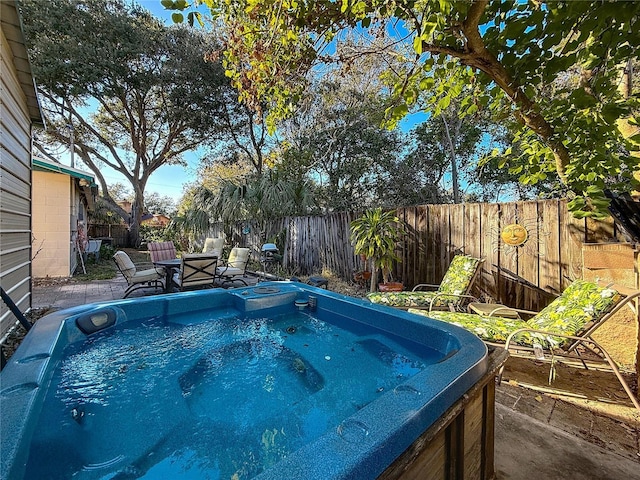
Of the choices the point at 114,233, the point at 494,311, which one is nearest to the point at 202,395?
the point at 494,311

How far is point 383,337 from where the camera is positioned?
3117 millimetres

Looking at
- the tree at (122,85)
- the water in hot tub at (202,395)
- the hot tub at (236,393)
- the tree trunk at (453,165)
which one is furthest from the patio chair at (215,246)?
the tree trunk at (453,165)

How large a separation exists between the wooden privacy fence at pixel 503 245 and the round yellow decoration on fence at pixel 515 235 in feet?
0.16

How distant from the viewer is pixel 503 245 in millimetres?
4344

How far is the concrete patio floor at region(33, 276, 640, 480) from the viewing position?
1689 mm

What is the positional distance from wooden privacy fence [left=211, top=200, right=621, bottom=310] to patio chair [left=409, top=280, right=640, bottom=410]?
3.78 feet

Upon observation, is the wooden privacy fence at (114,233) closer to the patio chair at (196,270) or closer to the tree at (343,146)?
the tree at (343,146)

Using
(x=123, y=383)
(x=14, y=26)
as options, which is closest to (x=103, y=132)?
(x=14, y=26)

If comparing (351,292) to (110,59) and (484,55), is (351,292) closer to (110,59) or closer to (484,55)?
(484,55)

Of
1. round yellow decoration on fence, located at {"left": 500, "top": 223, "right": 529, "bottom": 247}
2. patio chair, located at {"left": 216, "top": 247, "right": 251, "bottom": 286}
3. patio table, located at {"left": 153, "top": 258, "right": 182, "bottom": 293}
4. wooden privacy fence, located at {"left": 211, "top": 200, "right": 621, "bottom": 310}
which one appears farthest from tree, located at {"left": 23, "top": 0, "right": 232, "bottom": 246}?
round yellow decoration on fence, located at {"left": 500, "top": 223, "right": 529, "bottom": 247}

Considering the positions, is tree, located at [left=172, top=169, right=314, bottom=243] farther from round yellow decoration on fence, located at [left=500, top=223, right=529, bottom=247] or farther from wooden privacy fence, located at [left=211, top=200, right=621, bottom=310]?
round yellow decoration on fence, located at [left=500, top=223, right=529, bottom=247]

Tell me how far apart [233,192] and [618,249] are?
8.33 metres

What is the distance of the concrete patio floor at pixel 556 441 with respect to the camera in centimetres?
169

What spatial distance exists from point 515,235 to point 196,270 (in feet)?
17.4
